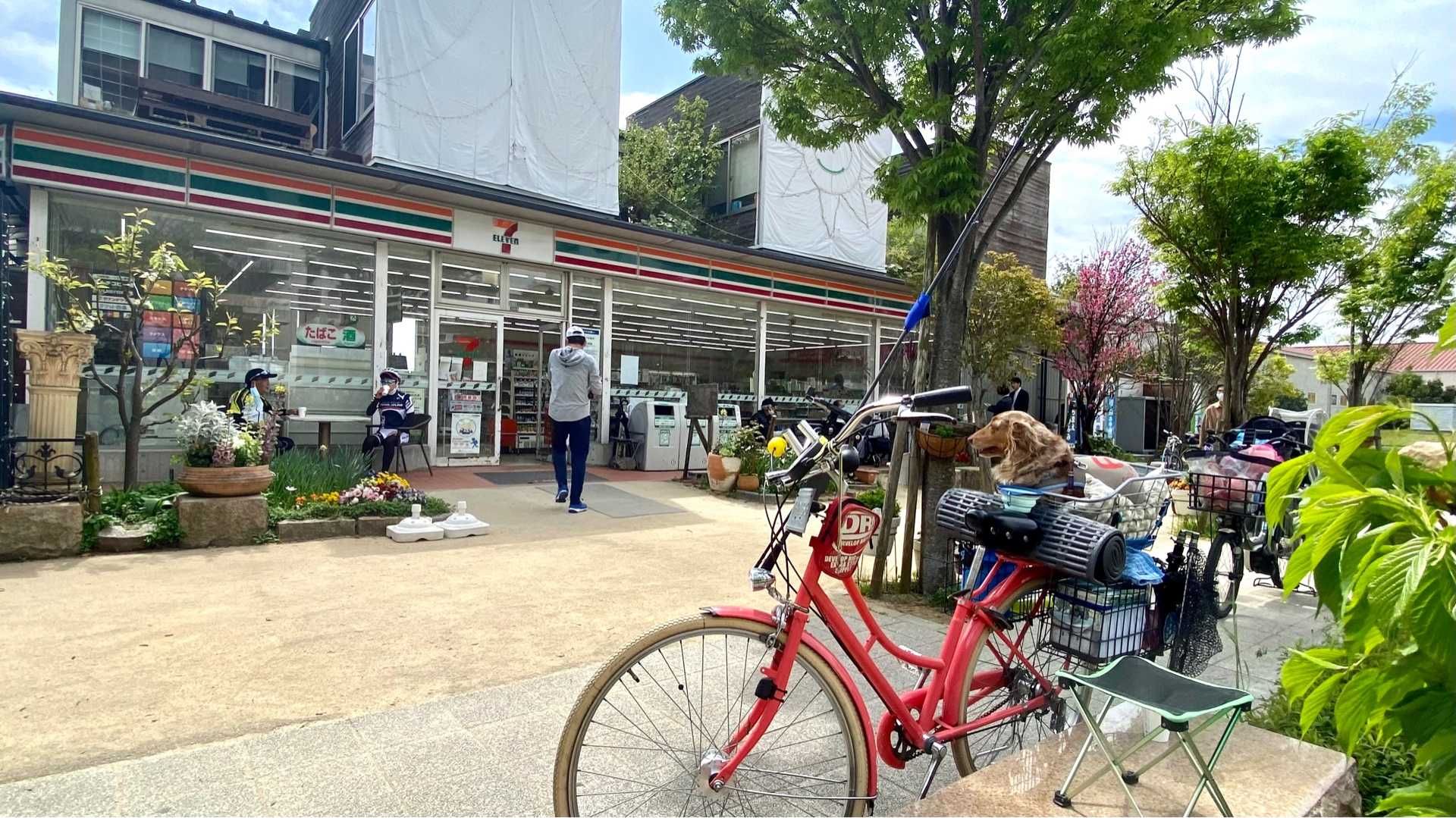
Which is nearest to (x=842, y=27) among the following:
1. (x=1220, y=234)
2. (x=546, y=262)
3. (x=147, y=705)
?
(x=147, y=705)

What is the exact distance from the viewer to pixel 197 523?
5.41 metres

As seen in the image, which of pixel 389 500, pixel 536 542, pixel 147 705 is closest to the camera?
pixel 147 705

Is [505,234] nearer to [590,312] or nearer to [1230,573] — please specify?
[590,312]

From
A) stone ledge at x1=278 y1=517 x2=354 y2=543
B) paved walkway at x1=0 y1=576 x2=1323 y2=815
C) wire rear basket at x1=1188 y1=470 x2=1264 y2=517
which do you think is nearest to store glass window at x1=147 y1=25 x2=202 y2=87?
stone ledge at x1=278 y1=517 x2=354 y2=543

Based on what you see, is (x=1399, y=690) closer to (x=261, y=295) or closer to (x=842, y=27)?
(x=842, y=27)

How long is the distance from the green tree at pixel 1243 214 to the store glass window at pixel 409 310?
10.8 m

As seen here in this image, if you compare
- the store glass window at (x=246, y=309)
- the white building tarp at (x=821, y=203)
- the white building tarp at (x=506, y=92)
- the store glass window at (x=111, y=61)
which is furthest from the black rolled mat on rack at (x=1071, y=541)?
the store glass window at (x=111, y=61)

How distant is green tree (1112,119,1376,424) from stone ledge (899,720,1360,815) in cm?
1019

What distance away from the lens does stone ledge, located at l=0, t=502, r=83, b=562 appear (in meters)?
4.76

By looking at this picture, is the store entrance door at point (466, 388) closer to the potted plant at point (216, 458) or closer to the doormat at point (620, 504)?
the doormat at point (620, 504)

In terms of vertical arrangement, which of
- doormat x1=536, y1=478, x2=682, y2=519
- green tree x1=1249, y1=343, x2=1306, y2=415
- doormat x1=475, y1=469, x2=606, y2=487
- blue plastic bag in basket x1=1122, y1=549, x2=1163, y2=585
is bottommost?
doormat x1=536, y1=478, x2=682, y2=519

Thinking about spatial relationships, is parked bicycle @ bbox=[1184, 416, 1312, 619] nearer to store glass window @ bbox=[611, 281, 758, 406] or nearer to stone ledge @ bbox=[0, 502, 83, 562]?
stone ledge @ bbox=[0, 502, 83, 562]

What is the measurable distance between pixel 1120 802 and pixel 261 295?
399 inches

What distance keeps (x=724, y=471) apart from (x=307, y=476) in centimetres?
451
